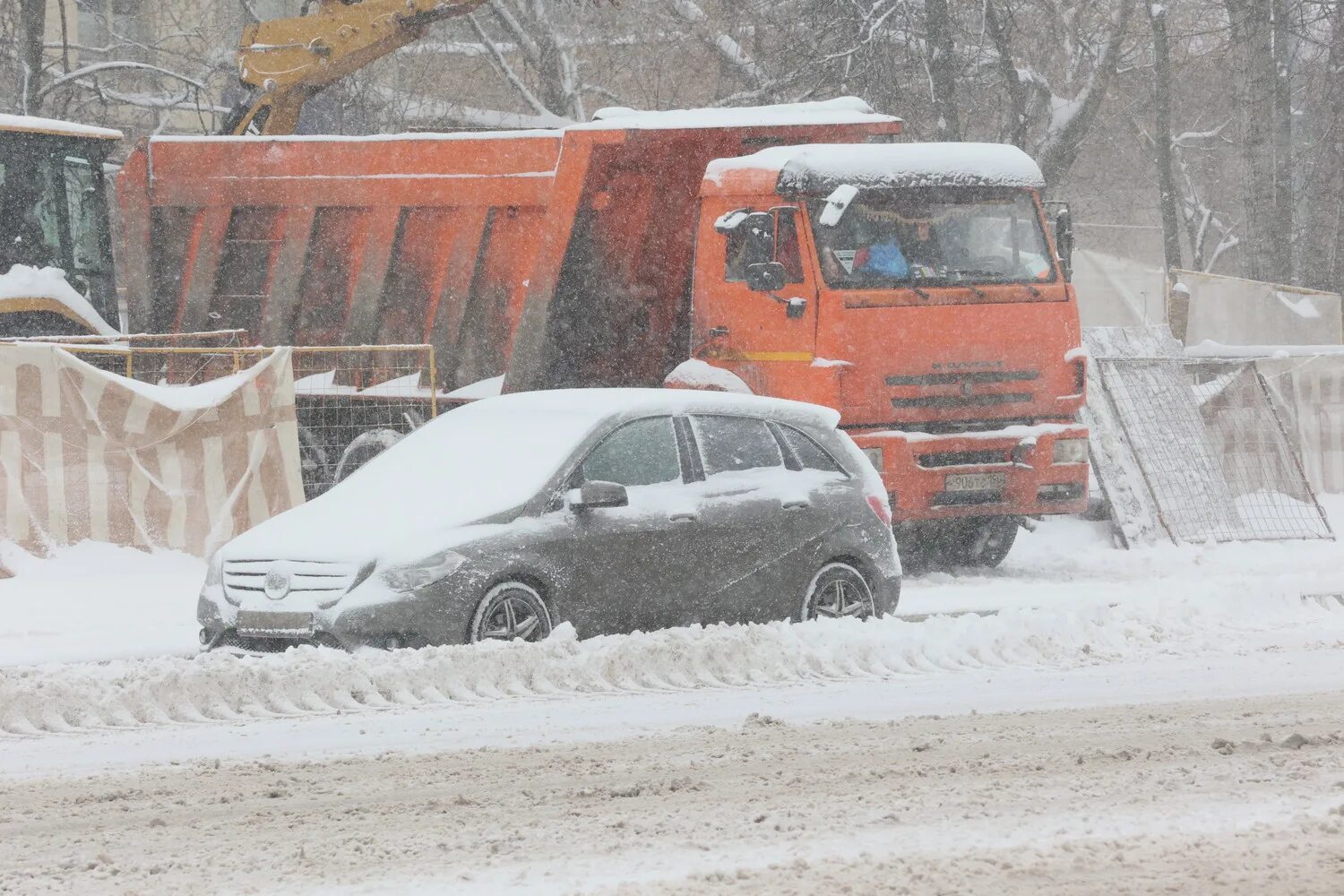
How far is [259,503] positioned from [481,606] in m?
5.72

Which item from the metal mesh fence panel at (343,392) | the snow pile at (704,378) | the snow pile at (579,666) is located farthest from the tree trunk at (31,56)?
the snow pile at (579,666)

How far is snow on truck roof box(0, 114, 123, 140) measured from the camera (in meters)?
17.4

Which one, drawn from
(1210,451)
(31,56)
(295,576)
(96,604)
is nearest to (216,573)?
(295,576)

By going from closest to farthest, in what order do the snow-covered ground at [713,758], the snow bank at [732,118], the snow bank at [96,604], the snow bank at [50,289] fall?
the snow-covered ground at [713,758], the snow bank at [96,604], the snow bank at [732,118], the snow bank at [50,289]

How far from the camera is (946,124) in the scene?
81.4 feet

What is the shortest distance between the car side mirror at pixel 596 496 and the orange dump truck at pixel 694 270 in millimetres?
3800

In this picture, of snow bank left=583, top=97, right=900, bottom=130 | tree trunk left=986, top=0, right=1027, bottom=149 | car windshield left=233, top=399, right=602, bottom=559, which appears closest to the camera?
car windshield left=233, top=399, right=602, bottom=559

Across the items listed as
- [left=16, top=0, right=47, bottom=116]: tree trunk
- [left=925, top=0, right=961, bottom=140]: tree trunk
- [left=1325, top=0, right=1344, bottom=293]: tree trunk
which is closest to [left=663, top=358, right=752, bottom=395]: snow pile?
[left=925, top=0, right=961, bottom=140]: tree trunk

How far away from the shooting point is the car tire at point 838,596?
1095 centimetres

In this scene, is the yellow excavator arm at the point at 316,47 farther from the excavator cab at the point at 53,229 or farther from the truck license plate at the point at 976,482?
the truck license plate at the point at 976,482

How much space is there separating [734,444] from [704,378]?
355 centimetres

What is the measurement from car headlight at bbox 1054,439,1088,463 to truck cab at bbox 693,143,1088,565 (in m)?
0.01

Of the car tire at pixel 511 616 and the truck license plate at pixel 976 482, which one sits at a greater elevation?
the truck license plate at pixel 976 482

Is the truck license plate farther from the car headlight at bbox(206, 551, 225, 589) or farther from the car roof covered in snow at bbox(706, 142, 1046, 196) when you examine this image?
the car headlight at bbox(206, 551, 225, 589)
